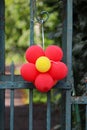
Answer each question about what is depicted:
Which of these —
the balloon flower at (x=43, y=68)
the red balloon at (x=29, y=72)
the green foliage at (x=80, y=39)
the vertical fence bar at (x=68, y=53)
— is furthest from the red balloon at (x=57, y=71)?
Answer: the green foliage at (x=80, y=39)

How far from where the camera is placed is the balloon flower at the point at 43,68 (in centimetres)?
311

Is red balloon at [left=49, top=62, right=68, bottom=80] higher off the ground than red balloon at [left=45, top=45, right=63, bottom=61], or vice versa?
red balloon at [left=45, top=45, right=63, bottom=61]

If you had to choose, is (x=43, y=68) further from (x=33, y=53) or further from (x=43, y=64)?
(x=33, y=53)

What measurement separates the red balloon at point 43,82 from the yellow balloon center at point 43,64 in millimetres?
44

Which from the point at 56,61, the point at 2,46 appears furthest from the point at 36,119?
the point at 56,61

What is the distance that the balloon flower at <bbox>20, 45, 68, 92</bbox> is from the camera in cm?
311

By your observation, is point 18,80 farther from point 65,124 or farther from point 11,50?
point 11,50

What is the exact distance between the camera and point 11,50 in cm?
1444

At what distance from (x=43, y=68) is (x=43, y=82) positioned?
0.33 feet

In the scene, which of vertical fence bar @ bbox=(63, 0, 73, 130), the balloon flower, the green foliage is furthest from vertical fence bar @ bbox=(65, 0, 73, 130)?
the green foliage

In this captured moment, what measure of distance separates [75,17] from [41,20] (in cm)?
155

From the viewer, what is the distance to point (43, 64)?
122 inches

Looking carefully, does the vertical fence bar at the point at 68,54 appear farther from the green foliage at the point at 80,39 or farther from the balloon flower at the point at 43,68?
the green foliage at the point at 80,39

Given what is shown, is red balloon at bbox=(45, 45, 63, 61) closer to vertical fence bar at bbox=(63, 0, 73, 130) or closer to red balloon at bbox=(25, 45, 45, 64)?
red balloon at bbox=(25, 45, 45, 64)
